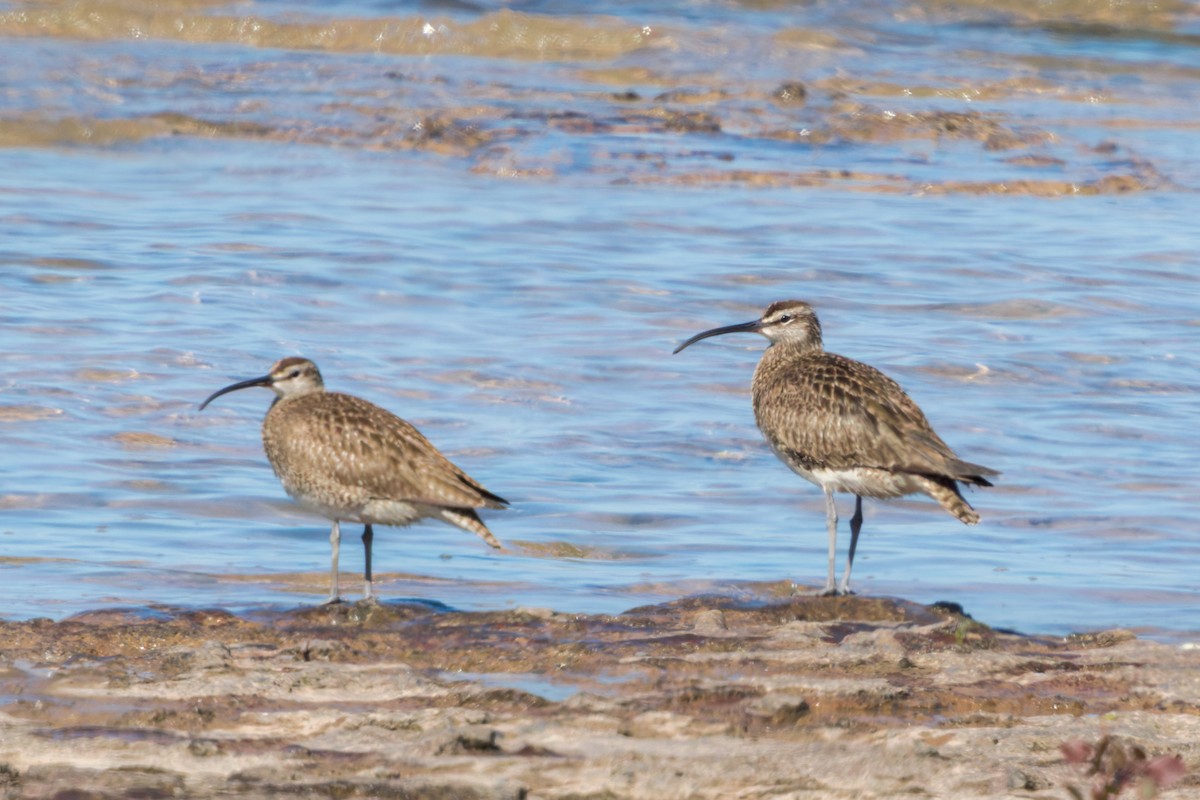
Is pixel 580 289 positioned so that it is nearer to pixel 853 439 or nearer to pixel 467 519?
pixel 853 439

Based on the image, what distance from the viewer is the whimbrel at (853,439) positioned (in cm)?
902

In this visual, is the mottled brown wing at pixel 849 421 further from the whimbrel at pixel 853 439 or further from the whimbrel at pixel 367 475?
the whimbrel at pixel 367 475

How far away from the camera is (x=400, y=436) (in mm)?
9016

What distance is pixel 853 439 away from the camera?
9227 mm

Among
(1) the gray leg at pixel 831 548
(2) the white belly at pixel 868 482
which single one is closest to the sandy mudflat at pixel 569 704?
(1) the gray leg at pixel 831 548

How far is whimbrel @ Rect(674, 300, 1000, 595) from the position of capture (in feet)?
29.6

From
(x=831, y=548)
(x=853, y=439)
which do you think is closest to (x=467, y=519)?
(x=831, y=548)

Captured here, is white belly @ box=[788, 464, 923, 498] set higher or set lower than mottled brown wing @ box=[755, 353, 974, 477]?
lower

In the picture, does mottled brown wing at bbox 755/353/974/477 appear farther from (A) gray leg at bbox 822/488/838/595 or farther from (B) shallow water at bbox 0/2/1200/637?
(B) shallow water at bbox 0/2/1200/637

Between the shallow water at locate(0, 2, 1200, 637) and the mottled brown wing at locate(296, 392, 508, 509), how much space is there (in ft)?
2.01

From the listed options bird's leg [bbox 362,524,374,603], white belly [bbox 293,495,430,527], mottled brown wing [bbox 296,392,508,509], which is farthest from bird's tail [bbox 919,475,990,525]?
bird's leg [bbox 362,524,374,603]

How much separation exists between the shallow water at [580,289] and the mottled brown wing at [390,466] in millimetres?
614

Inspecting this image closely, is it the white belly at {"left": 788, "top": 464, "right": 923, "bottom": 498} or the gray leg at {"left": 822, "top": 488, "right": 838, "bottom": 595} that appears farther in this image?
the white belly at {"left": 788, "top": 464, "right": 923, "bottom": 498}

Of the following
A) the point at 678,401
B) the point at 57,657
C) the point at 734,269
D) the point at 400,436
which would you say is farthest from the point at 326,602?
the point at 734,269
